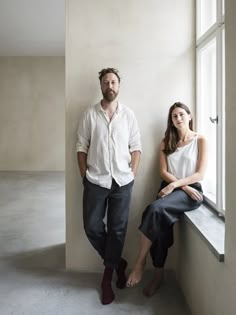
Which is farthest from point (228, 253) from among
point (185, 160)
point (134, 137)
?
point (134, 137)

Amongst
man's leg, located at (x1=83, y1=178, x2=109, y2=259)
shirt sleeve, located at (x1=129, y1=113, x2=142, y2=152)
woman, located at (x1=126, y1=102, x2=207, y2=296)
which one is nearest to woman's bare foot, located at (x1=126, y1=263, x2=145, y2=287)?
woman, located at (x1=126, y1=102, x2=207, y2=296)

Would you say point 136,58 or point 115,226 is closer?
point 115,226

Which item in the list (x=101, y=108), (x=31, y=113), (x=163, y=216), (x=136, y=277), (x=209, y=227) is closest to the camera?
(x=209, y=227)

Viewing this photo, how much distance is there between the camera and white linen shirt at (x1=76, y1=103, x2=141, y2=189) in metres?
2.70

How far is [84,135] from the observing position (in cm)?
280

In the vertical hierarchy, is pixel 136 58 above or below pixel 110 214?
above

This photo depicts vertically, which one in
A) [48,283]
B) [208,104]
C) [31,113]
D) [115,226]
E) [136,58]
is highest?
[31,113]

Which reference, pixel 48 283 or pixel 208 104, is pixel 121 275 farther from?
pixel 208 104

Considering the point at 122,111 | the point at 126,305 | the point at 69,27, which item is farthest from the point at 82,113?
the point at 126,305

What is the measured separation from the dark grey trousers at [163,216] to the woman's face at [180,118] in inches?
18.8

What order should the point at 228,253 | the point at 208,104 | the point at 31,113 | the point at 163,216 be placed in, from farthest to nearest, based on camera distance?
the point at 31,113
the point at 208,104
the point at 163,216
the point at 228,253

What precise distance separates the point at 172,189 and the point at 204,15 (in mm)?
1501

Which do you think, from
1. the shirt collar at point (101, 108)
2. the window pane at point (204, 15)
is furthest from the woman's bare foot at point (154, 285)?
the window pane at point (204, 15)

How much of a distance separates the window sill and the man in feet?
1.87
